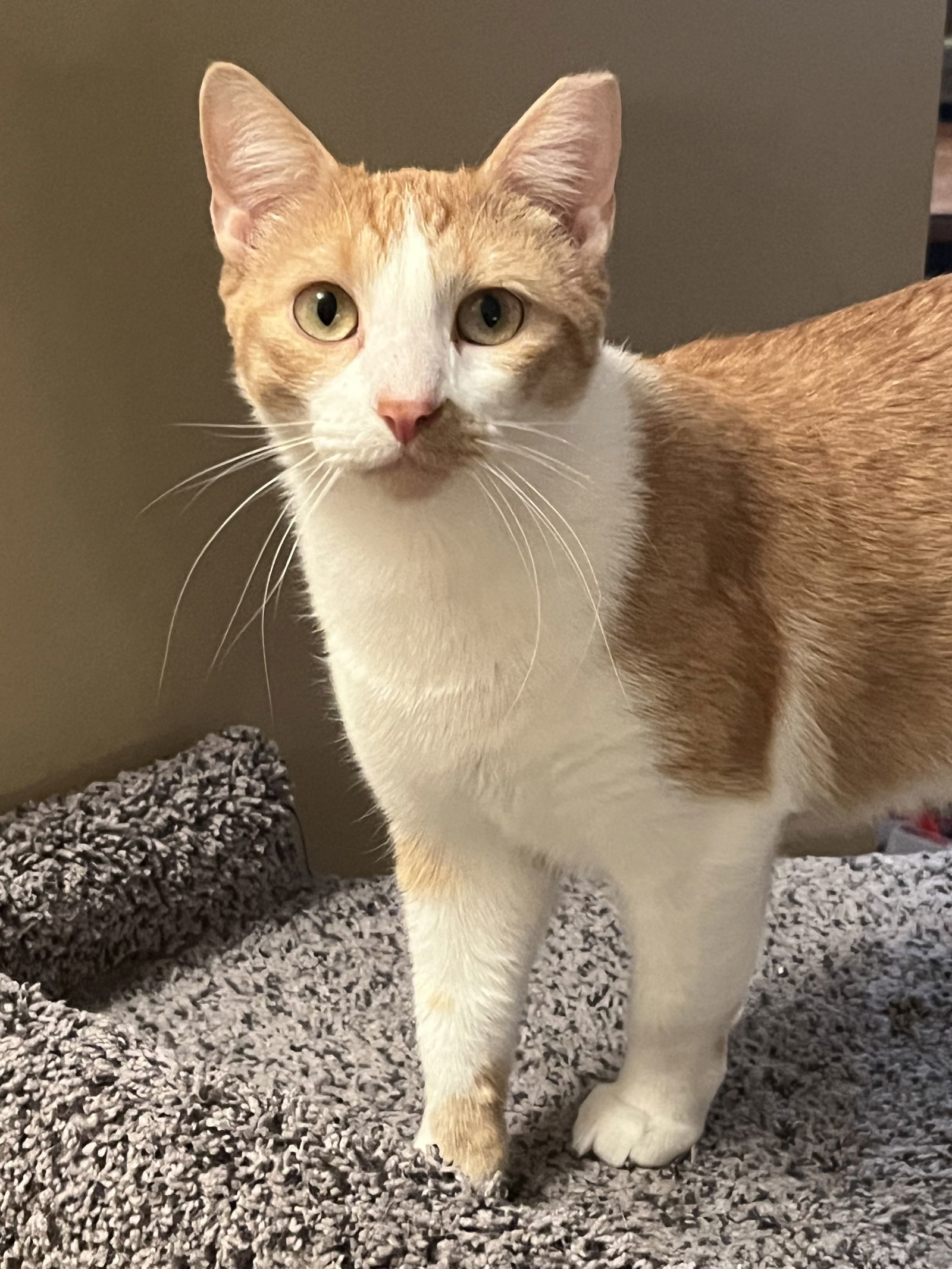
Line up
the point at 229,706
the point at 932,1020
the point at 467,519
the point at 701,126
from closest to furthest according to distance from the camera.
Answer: the point at 467,519 → the point at 932,1020 → the point at 701,126 → the point at 229,706

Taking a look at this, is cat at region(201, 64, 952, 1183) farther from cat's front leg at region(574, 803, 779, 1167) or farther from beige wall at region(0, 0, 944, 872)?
beige wall at region(0, 0, 944, 872)

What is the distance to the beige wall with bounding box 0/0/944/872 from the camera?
1200mm

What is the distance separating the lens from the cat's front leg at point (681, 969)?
34.3 inches

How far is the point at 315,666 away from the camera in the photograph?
146 centimetres

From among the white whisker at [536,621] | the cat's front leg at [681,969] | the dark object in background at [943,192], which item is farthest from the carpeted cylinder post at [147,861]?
the dark object in background at [943,192]

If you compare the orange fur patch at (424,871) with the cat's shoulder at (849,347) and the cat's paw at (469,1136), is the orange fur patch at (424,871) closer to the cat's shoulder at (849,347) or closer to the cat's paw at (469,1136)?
the cat's paw at (469,1136)

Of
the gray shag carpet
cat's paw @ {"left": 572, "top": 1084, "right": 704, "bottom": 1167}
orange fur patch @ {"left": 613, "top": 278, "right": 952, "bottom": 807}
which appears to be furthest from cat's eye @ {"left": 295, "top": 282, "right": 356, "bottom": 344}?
cat's paw @ {"left": 572, "top": 1084, "right": 704, "bottom": 1167}

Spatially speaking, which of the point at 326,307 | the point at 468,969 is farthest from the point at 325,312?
the point at 468,969

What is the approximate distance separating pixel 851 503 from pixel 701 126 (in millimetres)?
628

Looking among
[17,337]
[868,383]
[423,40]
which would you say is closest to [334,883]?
[17,337]

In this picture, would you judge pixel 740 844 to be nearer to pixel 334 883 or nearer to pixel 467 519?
pixel 467 519

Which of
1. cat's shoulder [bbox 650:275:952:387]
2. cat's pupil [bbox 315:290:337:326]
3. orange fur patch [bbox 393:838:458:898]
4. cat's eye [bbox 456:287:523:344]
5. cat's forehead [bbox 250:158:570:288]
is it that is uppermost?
cat's forehead [bbox 250:158:570:288]

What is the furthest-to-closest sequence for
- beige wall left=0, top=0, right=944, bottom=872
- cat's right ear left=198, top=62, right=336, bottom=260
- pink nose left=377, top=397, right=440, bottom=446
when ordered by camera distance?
beige wall left=0, top=0, right=944, bottom=872 → cat's right ear left=198, top=62, right=336, bottom=260 → pink nose left=377, top=397, right=440, bottom=446

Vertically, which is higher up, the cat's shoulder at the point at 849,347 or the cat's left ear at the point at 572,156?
the cat's left ear at the point at 572,156
